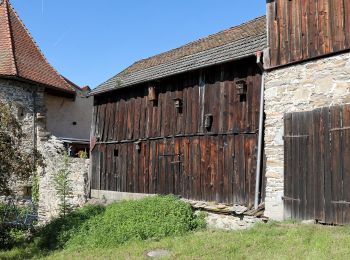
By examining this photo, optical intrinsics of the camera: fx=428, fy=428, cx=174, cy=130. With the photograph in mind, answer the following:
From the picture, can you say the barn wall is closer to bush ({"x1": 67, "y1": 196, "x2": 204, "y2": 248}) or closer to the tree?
bush ({"x1": 67, "y1": 196, "x2": 204, "y2": 248})

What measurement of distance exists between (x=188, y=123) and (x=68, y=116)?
35.1 feet

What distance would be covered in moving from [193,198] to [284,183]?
370cm

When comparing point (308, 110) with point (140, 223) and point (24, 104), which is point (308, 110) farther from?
point (24, 104)

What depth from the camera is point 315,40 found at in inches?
372

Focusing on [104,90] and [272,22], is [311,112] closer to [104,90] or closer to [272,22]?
[272,22]

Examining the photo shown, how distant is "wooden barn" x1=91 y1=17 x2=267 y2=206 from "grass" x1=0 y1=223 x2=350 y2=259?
65.8 inches

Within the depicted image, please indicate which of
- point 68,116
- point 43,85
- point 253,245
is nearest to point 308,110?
point 253,245

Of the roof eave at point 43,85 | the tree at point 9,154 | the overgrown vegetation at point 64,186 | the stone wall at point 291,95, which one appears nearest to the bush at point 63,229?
the overgrown vegetation at point 64,186

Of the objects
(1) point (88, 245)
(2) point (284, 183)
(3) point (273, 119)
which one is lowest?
(1) point (88, 245)

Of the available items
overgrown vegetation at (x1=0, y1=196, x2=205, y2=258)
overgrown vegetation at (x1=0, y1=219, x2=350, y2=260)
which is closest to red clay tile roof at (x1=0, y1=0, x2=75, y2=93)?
overgrown vegetation at (x1=0, y1=196, x2=205, y2=258)

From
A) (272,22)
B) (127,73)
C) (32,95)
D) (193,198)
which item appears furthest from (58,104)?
(272,22)

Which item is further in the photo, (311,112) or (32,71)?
(32,71)

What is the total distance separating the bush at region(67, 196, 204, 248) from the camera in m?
11.6

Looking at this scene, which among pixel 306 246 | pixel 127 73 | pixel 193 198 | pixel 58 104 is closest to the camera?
pixel 306 246
